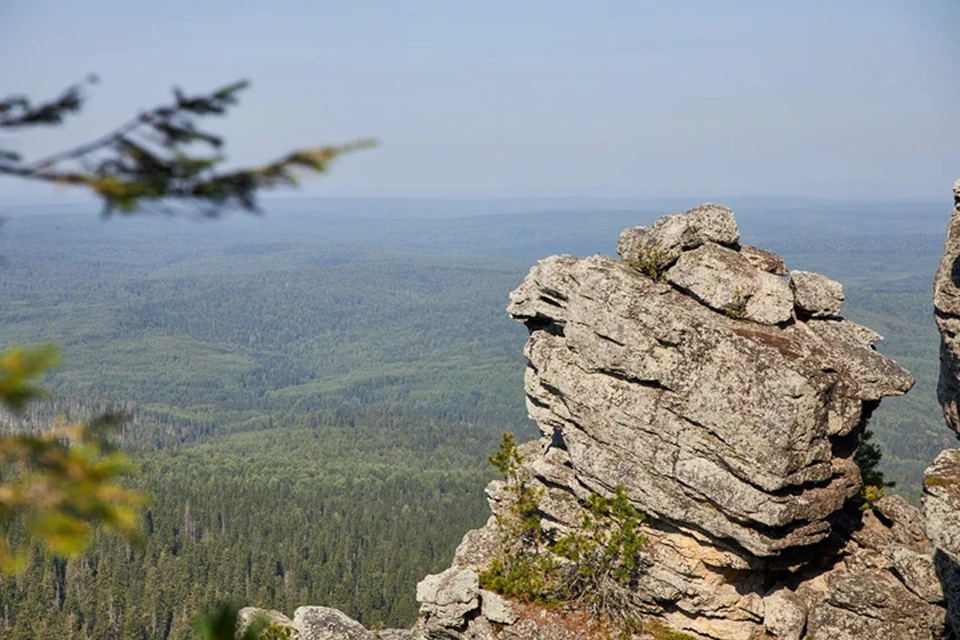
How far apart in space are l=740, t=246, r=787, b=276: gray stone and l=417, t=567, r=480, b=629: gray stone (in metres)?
16.6

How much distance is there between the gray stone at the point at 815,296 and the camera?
29344 mm

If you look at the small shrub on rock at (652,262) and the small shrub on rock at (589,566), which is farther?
the small shrub on rock at (652,262)

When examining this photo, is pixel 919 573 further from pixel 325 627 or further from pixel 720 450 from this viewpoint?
pixel 325 627

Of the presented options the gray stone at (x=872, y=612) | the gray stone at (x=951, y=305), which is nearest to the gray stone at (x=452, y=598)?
the gray stone at (x=872, y=612)

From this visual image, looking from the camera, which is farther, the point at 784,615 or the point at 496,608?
the point at 496,608

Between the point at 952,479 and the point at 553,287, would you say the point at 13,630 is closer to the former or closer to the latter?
the point at 553,287

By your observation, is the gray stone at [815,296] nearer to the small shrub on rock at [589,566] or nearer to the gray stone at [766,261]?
the gray stone at [766,261]

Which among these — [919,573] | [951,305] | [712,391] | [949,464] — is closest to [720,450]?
[712,391]

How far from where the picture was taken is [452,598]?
2995 centimetres

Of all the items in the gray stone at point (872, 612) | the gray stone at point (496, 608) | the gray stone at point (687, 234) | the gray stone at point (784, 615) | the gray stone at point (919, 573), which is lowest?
the gray stone at point (496, 608)

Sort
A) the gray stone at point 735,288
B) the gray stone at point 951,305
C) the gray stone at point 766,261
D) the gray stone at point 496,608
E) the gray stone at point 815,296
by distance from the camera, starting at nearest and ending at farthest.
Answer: the gray stone at point 951,305 < the gray stone at point 735,288 < the gray stone at point 815,296 < the gray stone at point 496,608 < the gray stone at point 766,261

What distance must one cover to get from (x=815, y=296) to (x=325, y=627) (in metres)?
23.1

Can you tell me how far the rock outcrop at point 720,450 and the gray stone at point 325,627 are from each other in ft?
8.77

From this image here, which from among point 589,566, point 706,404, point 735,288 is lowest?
point 589,566
